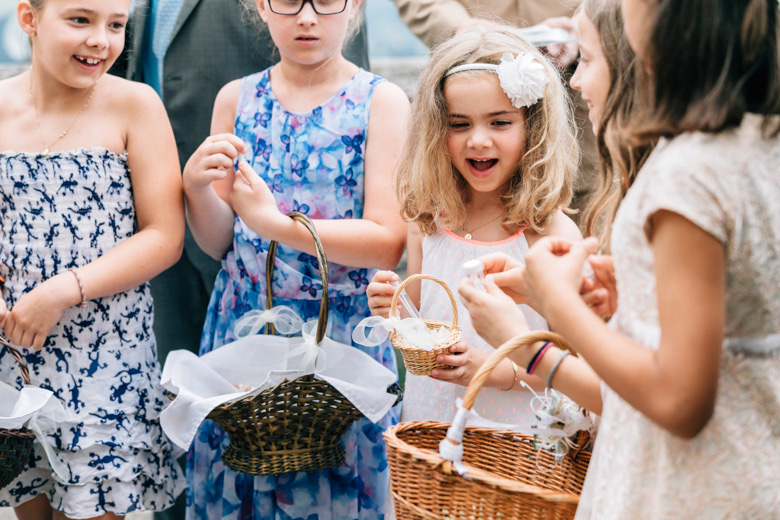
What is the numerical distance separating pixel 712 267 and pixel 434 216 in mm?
1204

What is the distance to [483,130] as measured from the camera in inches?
87.5

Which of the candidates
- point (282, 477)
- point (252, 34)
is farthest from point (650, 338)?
point (252, 34)

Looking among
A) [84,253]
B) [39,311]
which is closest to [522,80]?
[84,253]

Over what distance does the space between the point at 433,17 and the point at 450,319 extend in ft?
5.29

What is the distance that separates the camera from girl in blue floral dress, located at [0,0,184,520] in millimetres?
2189

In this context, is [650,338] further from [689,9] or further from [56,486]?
[56,486]

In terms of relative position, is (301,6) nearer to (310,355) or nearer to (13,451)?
(310,355)

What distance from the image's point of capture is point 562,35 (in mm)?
2766

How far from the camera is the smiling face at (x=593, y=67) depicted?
1749 mm

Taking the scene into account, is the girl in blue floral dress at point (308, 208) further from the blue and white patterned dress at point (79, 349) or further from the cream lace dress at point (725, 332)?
the cream lace dress at point (725, 332)

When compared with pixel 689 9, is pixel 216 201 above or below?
below

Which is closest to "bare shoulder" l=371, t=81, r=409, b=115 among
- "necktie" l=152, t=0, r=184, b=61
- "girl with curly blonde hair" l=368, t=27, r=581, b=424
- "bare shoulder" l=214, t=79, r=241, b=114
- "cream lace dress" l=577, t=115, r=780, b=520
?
"girl with curly blonde hair" l=368, t=27, r=581, b=424

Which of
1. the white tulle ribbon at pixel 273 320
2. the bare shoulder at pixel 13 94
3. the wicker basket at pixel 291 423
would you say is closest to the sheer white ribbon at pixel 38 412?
the wicker basket at pixel 291 423

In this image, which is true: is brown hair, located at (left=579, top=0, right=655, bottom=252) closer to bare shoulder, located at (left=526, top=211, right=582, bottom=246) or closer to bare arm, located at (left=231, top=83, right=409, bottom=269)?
bare shoulder, located at (left=526, top=211, right=582, bottom=246)
